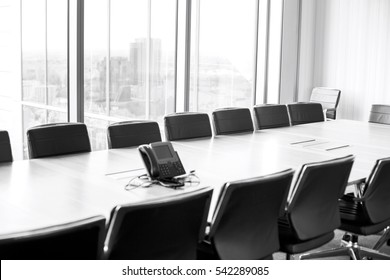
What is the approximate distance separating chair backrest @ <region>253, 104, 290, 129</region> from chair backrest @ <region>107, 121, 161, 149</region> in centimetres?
160

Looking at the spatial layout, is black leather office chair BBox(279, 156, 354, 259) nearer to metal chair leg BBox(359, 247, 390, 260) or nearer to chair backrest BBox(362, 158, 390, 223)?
chair backrest BBox(362, 158, 390, 223)

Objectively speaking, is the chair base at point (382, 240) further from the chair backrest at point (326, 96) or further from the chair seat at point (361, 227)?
the chair backrest at point (326, 96)

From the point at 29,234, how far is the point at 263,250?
5.20ft

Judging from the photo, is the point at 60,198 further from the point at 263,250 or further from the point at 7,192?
the point at 263,250

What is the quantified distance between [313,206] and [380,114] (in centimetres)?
403

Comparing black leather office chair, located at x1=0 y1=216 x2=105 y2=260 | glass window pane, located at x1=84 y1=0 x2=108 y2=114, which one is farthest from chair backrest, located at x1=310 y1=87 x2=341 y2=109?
black leather office chair, located at x1=0 y1=216 x2=105 y2=260

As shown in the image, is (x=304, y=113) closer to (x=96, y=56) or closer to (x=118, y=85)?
(x=118, y=85)

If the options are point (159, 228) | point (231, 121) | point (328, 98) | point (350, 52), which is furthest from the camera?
point (350, 52)

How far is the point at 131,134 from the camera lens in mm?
5023

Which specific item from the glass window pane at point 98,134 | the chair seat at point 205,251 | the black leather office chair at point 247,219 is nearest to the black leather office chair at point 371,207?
the black leather office chair at point 247,219

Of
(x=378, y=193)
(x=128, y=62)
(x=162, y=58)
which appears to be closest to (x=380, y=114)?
(x=162, y=58)

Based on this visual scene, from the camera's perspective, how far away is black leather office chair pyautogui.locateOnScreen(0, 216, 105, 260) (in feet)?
7.10

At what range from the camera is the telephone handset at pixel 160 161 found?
3.70m
